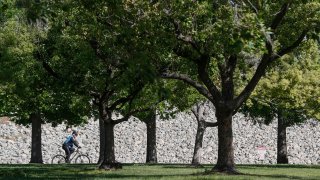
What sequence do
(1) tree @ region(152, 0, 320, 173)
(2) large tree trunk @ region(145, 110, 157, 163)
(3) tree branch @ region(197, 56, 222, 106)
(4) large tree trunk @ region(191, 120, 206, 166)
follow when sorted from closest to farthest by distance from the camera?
(1) tree @ region(152, 0, 320, 173), (3) tree branch @ region(197, 56, 222, 106), (4) large tree trunk @ region(191, 120, 206, 166), (2) large tree trunk @ region(145, 110, 157, 163)

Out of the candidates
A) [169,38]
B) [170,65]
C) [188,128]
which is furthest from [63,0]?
[188,128]

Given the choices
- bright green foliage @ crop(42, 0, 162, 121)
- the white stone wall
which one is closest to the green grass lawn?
bright green foliage @ crop(42, 0, 162, 121)

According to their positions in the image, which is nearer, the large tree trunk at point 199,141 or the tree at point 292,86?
the tree at point 292,86

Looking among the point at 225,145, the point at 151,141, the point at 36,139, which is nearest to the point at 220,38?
the point at 225,145

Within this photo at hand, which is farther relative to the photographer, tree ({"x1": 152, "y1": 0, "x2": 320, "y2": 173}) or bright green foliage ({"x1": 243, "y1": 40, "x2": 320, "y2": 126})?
bright green foliage ({"x1": 243, "y1": 40, "x2": 320, "y2": 126})

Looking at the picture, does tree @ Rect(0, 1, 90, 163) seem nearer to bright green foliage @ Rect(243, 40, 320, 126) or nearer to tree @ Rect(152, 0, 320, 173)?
tree @ Rect(152, 0, 320, 173)

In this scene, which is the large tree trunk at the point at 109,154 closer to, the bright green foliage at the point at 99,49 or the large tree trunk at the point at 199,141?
the bright green foliage at the point at 99,49

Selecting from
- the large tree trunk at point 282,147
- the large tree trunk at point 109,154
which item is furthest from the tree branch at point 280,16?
the large tree trunk at point 282,147

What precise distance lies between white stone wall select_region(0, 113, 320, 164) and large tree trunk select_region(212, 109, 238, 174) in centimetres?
3368

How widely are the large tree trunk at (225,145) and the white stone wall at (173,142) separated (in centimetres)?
3368

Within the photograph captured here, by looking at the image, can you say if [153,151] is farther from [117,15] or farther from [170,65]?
[117,15]

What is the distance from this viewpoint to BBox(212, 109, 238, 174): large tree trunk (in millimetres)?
29891

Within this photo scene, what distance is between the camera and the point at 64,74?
1334 inches

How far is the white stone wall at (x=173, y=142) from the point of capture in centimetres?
6512
